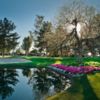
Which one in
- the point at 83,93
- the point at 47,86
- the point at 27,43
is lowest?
the point at 47,86

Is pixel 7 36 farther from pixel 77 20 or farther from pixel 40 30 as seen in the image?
pixel 77 20

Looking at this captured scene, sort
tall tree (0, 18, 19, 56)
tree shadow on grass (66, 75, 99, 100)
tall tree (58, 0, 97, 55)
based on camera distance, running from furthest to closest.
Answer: tall tree (0, 18, 19, 56), tall tree (58, 0, 97, 55), tree shadow on grass (66, 75, 99, 100)

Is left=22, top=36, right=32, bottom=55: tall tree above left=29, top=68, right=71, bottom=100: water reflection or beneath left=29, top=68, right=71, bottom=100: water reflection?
above

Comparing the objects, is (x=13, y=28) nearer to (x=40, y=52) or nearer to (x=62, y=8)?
(x=40, y=52)

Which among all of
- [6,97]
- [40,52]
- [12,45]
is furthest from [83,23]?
[40,52]

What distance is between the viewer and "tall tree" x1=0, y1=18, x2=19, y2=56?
272 feet

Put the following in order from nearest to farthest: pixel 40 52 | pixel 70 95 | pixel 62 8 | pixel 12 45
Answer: pixel 70 95 → pixel 62 8 → pixel 12 45 → pixel 40 52

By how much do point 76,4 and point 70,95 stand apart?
2148 cm

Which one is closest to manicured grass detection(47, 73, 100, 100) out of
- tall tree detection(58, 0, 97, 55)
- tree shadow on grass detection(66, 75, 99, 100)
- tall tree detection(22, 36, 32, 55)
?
tree shadow on grass detection(66, 75, 99, 100)

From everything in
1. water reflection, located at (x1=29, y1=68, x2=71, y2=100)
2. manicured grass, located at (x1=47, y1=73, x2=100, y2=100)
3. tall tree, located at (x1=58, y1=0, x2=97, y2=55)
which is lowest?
water reflection, located at (x1=29, y1=68, x2=71, y2=100)

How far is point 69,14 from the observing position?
1262 inches

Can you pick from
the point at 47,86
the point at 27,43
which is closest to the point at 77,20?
the point at 47,86

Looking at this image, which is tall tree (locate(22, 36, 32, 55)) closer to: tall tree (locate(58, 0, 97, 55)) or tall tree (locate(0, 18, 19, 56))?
tall tree (locate(0, 18, 19, 56))

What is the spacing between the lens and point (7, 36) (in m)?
84.3
